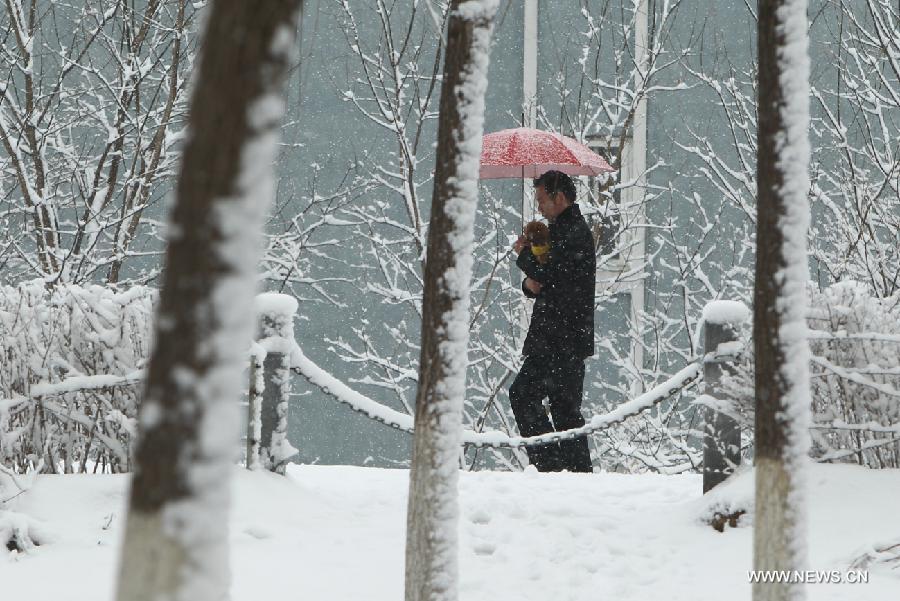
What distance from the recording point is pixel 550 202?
580 cm

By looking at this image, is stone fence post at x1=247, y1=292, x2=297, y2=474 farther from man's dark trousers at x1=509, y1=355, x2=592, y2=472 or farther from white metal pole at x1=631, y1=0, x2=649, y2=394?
white metal pole at x1=631, y1=0, x2=649, y2=394

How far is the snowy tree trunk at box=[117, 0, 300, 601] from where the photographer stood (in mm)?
1106

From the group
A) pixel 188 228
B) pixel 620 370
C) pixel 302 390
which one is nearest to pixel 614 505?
pixel 188 228

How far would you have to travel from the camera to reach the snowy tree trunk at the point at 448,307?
266 centimetres

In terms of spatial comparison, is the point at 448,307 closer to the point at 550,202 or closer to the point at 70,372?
the point at 70,372

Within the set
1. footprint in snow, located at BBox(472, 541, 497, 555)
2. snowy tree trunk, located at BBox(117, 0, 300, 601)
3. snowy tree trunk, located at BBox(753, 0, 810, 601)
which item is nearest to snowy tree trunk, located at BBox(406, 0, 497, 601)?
snowy tree trunk, located at BBox(753, 0, 810, 601)

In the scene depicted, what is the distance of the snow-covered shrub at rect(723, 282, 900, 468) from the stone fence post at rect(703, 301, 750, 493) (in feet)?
0.60

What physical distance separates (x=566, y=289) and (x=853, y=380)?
1.85 meters

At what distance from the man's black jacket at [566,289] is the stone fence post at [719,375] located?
0.93 meters

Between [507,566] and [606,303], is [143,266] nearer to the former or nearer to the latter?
[606,303]

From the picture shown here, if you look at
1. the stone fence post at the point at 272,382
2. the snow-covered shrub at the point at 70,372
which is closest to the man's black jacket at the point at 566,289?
the stone fence post at the point at 272,382

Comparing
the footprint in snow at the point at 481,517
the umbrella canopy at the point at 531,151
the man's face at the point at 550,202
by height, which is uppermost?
the umbrella canopy at the point at 531,151

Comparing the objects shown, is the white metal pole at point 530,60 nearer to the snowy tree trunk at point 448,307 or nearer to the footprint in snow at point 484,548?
the footprint in snow at point 484,548

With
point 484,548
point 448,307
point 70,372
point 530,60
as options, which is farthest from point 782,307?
point 530,60
